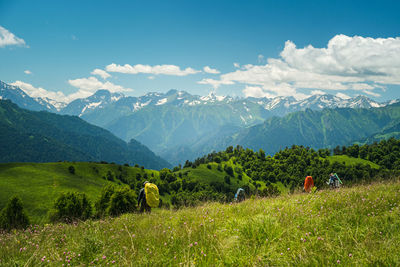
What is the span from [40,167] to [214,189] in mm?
104771

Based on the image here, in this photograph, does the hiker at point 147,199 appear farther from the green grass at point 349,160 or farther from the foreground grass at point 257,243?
the green grass at point 349,160

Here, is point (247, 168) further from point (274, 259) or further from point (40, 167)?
point (274, 259)

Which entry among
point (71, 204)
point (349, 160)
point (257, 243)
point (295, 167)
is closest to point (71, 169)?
point (71, 204)

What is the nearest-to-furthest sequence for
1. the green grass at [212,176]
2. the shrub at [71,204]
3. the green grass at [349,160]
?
the shrub at [71,204], the green grass at [212,176], the green grass at [349,160]

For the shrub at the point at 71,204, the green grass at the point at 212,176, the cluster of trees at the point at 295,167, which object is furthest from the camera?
the green grass at the point at 212,176

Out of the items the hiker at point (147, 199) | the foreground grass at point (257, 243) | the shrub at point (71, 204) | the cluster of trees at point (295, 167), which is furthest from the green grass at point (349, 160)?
the foreground grass at point (257, 243)

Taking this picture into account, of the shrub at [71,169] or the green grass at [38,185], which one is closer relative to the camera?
the green grass at [38,185]

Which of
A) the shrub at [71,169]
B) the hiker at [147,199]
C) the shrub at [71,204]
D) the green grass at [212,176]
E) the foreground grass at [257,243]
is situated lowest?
the green grass at [212,176]

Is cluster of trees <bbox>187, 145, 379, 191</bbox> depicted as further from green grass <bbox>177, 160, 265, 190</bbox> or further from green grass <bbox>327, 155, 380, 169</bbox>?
green grass <bbox>177, 160, 265, 190</bbox>

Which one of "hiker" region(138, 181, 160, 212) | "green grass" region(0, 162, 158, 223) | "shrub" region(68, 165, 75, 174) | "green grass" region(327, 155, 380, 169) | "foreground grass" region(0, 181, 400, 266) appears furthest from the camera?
"green grass" region(327, 155, 380, 169)

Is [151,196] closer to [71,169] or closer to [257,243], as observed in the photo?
[257,243]

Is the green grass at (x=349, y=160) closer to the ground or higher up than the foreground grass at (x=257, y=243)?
closer to the ground

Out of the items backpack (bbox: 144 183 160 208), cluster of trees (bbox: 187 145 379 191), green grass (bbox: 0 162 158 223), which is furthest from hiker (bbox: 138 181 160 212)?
cluster of trees (bbox: 187 145 379 191)

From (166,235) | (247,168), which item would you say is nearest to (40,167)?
(166,235)
